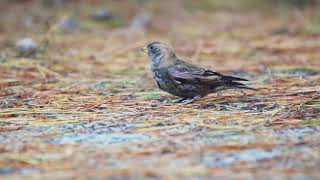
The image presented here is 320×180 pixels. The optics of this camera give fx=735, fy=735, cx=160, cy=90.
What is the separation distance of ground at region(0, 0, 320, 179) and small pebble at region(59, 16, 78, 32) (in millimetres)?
82

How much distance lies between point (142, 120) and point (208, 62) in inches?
111

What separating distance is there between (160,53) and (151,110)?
682 millimetres

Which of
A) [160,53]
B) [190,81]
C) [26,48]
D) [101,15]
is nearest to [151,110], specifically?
[190,81]

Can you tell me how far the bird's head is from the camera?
468cm

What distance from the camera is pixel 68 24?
30.2 ft

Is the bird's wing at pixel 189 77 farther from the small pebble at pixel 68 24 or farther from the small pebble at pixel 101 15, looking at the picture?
the small pebble at pixel 101 15

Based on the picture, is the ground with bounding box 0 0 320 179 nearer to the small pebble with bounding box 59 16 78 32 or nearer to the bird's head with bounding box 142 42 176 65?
the small pebble with bounding box 59 16 78 32

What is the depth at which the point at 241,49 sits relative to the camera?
7.37 m

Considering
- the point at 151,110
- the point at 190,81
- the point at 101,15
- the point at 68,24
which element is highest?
the point at 101,15

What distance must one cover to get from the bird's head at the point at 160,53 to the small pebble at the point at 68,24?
14.0 feet

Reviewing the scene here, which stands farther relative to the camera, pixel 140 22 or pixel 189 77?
pixel 140 22

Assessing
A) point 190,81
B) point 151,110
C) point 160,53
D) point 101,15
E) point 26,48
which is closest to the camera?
point 151,110

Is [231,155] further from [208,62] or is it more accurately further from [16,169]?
[208,62]

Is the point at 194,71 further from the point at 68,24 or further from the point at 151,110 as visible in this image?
the point at 68,24
